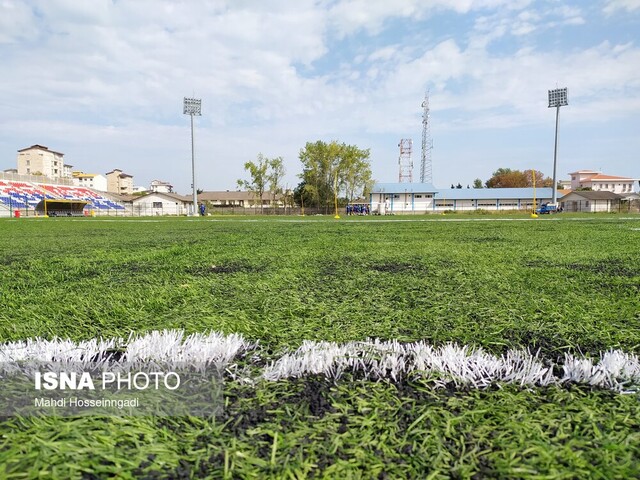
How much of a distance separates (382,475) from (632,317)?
129 centimetres

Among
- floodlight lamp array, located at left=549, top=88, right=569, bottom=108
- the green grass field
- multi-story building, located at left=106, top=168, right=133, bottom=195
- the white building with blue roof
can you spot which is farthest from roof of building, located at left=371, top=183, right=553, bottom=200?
multi-story building, located at left=106, top=168, right=133, bottom=195

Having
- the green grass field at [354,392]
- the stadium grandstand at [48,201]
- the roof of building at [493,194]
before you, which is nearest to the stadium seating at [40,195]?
the stadium grandstand at [48,201]

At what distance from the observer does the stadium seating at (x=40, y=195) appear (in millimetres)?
34844

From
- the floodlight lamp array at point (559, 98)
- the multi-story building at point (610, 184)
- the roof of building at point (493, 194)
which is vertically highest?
the floodlight lamp array at point (559, 98)

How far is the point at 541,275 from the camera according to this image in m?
2.22

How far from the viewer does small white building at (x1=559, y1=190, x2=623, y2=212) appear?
4616 centimetres

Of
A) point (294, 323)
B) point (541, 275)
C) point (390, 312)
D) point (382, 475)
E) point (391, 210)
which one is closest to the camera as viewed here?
point (382, 475)

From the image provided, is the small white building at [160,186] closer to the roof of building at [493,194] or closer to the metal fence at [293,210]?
the metal fence at [293,210]

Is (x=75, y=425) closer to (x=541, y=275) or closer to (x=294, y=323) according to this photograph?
(x=294, y=323)

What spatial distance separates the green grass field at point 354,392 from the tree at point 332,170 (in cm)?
4740

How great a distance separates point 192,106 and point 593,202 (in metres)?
50.3

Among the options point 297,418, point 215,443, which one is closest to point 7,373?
point 215,443

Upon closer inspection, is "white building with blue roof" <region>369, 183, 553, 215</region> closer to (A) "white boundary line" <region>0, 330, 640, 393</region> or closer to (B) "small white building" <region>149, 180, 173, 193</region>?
(A) "white boundary line" <region>0, 330, 640, 393</region>

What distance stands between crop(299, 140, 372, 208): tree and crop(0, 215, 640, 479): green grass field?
156 ft
